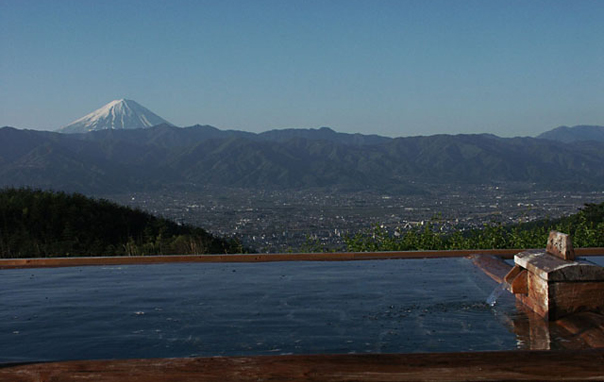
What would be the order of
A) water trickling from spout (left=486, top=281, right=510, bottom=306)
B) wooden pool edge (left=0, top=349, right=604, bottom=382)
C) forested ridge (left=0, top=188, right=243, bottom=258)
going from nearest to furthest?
1. wooden pool edge (left=0, top=349, right=604, bottom=382)
2. water trickling from spout (left=486, top=281, right=510, bottom=306)
3. forested ridge (left=0, top=188, right=243, bottom=258)

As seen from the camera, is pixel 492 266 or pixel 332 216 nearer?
pixel 492 266

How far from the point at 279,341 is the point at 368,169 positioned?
139587mm

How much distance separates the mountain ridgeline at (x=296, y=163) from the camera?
12012cm

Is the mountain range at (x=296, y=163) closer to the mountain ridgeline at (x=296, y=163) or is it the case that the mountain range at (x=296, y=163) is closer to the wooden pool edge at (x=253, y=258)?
the mountain ridgeline at (x=296, y=163)

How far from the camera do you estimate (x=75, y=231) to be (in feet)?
45.4

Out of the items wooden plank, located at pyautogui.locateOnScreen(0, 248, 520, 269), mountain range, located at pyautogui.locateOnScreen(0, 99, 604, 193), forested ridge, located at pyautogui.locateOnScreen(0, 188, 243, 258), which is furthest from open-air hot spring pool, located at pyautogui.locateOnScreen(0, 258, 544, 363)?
mountain range, located at pyautogui.locateOnScreen(0, 99, 604, 193)

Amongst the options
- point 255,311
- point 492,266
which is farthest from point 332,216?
point 255,311

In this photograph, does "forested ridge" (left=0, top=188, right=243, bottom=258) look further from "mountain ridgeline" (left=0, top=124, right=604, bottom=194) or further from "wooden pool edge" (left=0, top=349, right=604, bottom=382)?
"mountain ridgeline" (left=0, top=124, right=604, bottom=194)

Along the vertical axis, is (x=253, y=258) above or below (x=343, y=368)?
below

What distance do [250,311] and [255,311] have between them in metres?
0.04

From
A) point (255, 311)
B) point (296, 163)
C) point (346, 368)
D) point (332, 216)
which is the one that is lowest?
point (332, 216)

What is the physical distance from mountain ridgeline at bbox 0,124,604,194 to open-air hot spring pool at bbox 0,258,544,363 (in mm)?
103700

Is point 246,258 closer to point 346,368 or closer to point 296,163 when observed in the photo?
point 346,368

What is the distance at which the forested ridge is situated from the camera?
1198 cm
